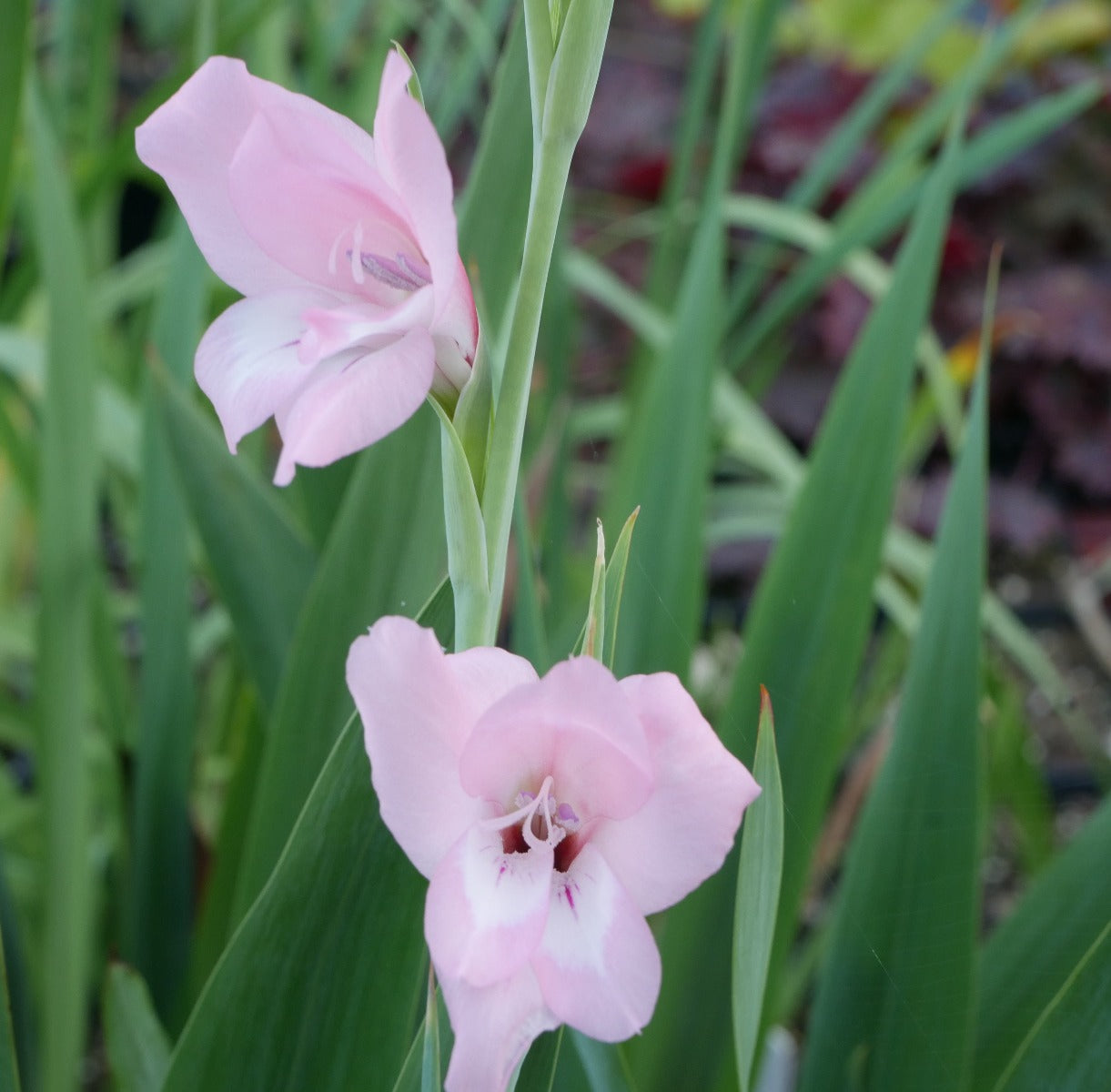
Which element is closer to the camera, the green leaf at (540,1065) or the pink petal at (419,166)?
the pink petal at (419,166)

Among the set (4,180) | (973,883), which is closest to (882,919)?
(973,883)

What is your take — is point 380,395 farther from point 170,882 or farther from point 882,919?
point 170,882

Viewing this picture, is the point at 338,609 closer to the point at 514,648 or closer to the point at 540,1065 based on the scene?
the point at 514,648

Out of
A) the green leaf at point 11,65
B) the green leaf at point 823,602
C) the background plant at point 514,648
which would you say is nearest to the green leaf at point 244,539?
the background plant at point 514,648

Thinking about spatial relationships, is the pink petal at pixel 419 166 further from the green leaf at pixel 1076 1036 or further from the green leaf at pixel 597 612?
the green leaf at pixel 1076 1036

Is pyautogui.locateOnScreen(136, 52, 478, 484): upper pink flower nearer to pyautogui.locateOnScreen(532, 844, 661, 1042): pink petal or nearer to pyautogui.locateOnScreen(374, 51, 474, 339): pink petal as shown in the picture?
pyautogui.locateOnScreen(374, 51, 474, 339): pink petal
